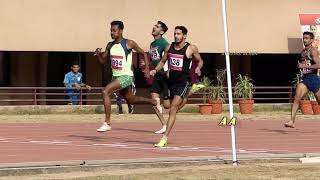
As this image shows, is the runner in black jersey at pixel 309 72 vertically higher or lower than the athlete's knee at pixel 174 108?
higher

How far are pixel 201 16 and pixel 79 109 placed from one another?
211 inches

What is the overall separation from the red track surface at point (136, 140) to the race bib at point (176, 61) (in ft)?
4.21

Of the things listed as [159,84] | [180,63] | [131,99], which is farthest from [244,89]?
[180,63]

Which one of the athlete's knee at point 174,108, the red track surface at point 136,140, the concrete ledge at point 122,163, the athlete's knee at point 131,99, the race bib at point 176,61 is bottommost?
the concrete ledge at point 122,163

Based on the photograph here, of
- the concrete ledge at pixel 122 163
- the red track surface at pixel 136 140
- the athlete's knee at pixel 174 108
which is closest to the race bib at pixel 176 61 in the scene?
the athlete's knee at pixel 174 108

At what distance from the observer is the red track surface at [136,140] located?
1039 centimetres

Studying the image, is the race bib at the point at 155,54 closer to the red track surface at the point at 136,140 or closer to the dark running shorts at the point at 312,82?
the red track surface at the point at 136,140

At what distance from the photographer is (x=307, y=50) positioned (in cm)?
1447

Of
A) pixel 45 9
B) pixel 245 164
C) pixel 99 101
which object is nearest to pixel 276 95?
pixel 99 101

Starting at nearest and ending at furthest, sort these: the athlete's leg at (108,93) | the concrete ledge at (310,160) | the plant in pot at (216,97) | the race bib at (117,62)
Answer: the concrete ledge at (310,160)
the athlete's leg at (108,93)
the race bib at (117,62)
the plant in pot at (216,97)

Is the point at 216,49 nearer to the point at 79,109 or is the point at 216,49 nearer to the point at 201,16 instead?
the point at 201,16

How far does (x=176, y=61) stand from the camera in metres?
11.7

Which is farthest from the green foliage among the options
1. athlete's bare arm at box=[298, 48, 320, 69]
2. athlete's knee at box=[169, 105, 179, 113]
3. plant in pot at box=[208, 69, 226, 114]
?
athlete's knee at box=[169, 105, 179, 113]

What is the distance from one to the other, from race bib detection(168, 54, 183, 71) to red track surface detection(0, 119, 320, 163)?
1284 millimetres
